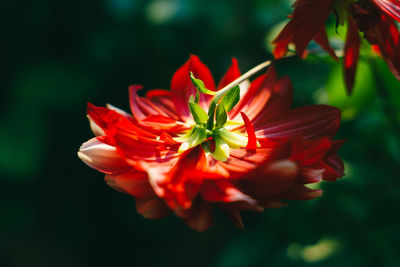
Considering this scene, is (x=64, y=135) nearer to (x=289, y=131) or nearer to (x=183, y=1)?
(x=183, y=1)

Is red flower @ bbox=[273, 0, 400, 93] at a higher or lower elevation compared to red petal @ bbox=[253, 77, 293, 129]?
higher

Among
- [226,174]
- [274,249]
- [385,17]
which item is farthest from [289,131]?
[274,249]

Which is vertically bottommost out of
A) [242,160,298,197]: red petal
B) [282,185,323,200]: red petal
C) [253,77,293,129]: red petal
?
[282,185,323,200]: red petal

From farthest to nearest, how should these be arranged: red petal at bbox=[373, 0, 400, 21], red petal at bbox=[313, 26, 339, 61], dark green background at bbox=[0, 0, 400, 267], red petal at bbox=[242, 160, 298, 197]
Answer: dark green background at bbox=[0, 0, 400, 267] < red petal at bbox=[313, 26, 339, 61] < red petal at bbox=[373, 0, 400, 21] < red petal at bbox=[242, 160, 298, 197]

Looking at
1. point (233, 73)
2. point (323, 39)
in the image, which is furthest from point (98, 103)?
point (323, 39)

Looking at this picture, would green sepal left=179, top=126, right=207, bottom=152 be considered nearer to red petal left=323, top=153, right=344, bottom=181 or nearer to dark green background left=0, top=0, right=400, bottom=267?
red petal left=323, top=153, right=344, bottom=181

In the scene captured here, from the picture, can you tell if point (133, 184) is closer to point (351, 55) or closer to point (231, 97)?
point (231, 97)

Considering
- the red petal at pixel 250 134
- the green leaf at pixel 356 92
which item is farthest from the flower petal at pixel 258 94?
the green leaf at pixel 356 92

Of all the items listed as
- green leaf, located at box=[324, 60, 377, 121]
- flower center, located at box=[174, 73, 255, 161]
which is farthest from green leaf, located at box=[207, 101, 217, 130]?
green leaf, located at box=[324, 60, 377, 121]
